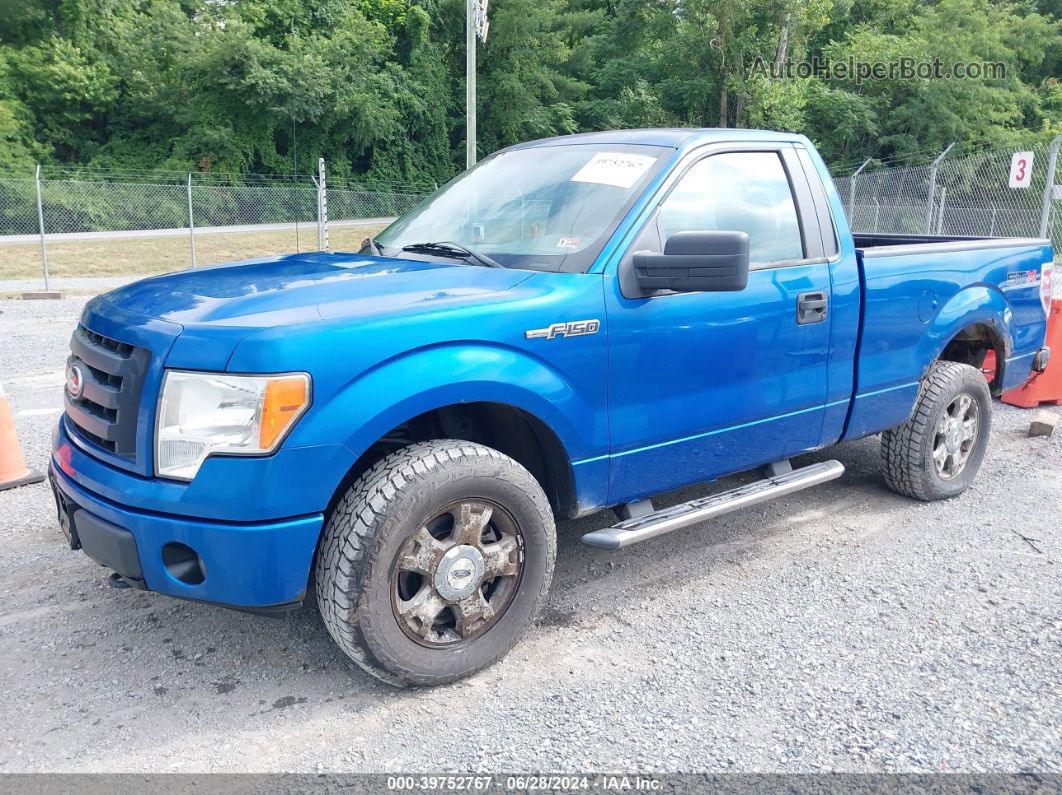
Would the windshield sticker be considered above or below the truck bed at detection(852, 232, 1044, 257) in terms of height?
above

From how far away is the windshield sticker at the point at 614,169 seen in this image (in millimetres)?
3656

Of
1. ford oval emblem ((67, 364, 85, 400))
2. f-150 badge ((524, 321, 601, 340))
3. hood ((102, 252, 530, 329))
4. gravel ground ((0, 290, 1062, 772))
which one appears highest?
hood ((102, 252, 530, 329))

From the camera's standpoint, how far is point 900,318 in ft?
14.5

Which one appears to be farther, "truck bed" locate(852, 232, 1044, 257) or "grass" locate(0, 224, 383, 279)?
"grass" locate(0, 224, 383, 279)

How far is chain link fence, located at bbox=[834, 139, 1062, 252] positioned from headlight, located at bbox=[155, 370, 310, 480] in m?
17.5

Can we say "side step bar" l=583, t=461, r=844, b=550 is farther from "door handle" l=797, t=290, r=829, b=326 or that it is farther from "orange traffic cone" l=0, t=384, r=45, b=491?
"orange traffic cone" l=0, t=384, r=45, b=491

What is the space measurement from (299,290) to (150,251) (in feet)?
70.3

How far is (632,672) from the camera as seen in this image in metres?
3.19

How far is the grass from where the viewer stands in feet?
65.5

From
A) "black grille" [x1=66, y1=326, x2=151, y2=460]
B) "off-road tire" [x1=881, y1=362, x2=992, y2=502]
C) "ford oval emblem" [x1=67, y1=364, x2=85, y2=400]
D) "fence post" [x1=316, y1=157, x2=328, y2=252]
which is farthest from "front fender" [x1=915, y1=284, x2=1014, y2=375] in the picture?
"fence post" [x1=316, y1=157, x2=328, y2=252]

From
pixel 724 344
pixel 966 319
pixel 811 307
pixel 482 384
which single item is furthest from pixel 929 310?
pixel 482 384

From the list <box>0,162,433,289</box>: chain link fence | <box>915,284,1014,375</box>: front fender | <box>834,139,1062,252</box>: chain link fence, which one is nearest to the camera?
<box>915,284,1014,375</box>: front fender

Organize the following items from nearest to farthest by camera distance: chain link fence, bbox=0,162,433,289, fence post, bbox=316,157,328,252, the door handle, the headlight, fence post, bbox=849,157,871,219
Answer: the headlight, the door handle, fence post, bbox=849,157,871,219, fence post, bbox=316,157,328,252, chain link fence, bbox=0,162,433,289

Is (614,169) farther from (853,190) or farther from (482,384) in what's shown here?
(853,190)
